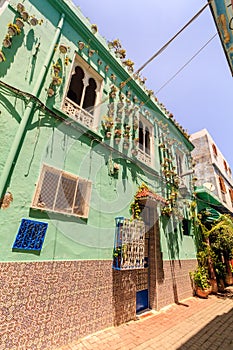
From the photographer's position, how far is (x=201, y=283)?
8406 mm

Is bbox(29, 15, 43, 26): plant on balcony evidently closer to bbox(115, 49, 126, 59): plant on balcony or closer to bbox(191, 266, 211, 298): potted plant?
bbox(115, 49, 126, 59): plant on balcony

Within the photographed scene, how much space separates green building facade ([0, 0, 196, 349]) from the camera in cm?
339

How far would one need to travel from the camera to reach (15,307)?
3.06 m

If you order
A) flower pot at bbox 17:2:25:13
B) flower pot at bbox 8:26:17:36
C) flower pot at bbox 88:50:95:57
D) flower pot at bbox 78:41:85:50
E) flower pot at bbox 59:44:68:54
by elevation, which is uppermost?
flower pot at bbox 88:50:95:57

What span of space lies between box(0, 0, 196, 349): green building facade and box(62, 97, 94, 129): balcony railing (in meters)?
0.05

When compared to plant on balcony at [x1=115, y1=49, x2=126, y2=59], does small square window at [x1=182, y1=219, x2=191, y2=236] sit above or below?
below

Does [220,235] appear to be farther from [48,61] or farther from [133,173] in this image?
[48,61]

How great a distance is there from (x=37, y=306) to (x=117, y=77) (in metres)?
8.02

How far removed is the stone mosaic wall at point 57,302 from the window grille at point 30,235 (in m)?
0.33

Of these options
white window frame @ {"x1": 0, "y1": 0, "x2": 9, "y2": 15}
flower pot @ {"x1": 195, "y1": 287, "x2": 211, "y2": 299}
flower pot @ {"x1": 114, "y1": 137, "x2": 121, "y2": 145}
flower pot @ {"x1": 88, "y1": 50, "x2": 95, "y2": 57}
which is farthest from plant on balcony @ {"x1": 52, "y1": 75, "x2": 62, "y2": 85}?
flower pot @ {"x1": 195, "y1": 287, "x2": 211, "y2": 299}

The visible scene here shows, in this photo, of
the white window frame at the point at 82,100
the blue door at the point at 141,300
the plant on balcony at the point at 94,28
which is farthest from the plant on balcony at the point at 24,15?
the blue door at the point at 141,300

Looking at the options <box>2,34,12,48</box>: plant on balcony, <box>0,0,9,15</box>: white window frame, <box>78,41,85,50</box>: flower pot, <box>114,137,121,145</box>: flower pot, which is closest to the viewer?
<box>2,34,12,48</box>: plant on balcony

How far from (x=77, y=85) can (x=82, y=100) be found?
7.67 ft

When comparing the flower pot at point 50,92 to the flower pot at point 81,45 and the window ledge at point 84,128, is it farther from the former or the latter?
the flower pot at point 81,45
